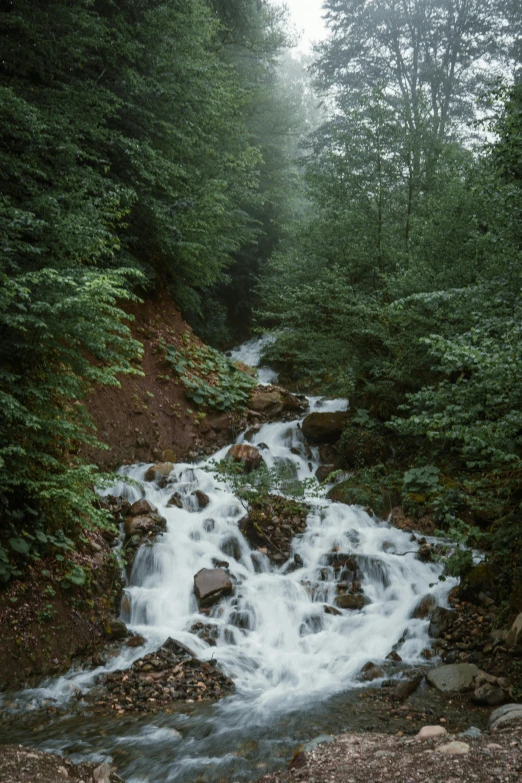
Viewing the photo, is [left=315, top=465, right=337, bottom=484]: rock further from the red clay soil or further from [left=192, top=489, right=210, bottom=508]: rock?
[left=192, top=489, right=210, bottom=508]: rock

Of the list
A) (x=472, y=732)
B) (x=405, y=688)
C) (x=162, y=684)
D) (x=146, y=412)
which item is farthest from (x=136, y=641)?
(x=146, y=412)

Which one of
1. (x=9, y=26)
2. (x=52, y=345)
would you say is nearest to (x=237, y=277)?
(x=9, y=26)

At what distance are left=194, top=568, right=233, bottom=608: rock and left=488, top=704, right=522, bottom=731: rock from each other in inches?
133

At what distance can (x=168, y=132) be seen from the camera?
10.4 meters

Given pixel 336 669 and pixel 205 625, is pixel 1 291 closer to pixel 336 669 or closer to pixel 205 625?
pixel 205 625

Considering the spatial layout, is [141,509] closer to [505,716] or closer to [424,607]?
[424,607]

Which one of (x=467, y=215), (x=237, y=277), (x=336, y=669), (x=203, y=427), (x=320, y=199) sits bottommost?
(x=336, y=669)

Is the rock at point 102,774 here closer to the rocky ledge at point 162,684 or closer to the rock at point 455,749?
the rocky ledge at point 162,684

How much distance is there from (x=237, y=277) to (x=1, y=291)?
622 inches

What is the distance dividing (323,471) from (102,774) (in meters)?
7.44

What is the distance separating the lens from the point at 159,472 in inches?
Result: 360

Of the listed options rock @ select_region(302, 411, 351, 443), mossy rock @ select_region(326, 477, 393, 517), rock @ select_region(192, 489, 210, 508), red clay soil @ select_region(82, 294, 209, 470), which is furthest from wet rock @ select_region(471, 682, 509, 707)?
rock @ select_region(302, 411, 351, 443)

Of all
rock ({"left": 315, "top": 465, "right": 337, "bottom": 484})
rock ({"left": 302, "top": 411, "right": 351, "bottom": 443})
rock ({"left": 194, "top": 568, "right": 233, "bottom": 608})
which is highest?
rock ({"left": 302, "top": 411, "right": 351, "bottom": 443})

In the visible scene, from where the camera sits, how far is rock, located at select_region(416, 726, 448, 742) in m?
3.87
